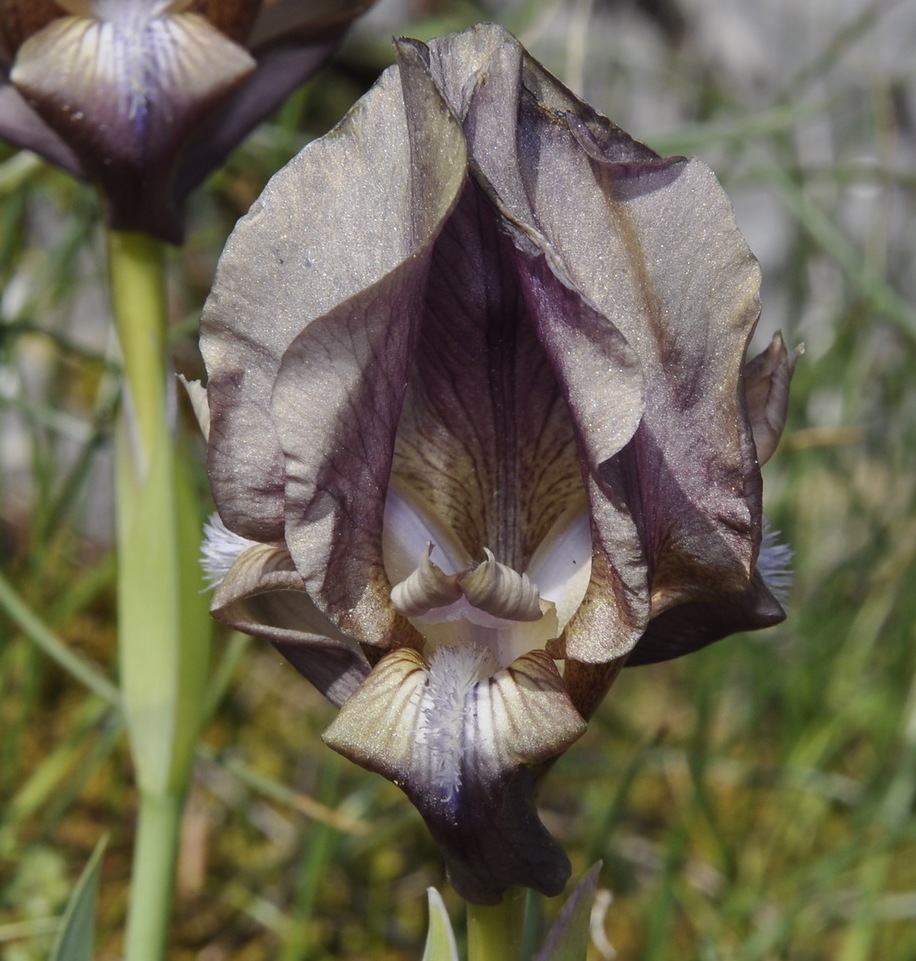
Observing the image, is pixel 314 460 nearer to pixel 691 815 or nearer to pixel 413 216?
pixel 413 216

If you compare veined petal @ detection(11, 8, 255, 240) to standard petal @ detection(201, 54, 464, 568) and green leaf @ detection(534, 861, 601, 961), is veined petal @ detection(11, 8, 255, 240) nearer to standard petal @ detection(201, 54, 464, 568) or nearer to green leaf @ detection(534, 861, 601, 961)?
standard petal @ detection(201, 54, 464, 568)

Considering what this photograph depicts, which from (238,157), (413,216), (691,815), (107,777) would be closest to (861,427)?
(691,815)

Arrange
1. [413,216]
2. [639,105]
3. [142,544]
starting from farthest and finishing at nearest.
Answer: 1. [639,105]
2. [142,544]
3. [413,216]

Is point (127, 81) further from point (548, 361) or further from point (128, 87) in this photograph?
point (548, 361)

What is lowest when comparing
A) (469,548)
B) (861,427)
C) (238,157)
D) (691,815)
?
(691,815)

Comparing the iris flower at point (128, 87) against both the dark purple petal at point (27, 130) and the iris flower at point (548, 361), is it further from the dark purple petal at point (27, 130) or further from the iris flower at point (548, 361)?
the iris flower at point (548, 361)

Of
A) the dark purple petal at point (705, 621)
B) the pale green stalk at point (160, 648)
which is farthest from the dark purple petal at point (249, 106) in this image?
the dark purple petal at point (705, 621)
